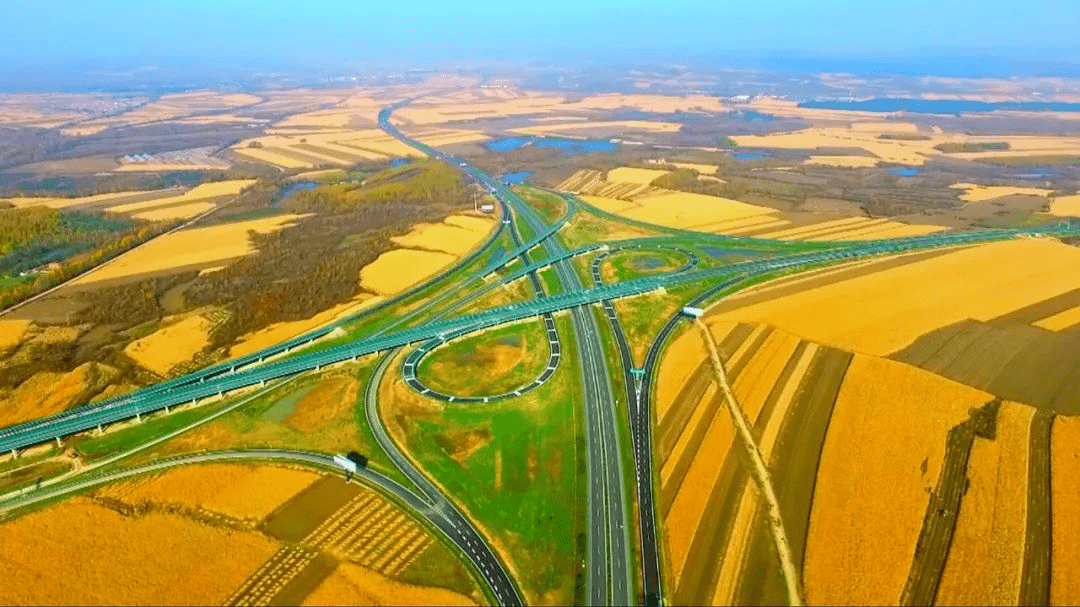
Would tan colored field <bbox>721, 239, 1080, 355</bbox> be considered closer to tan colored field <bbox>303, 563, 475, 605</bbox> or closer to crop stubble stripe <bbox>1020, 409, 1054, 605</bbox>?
crop stubble stripe <bbox>1020, 409, 1054, 605</bbox>

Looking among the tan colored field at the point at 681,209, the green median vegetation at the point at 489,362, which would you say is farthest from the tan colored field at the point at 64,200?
the green median vegetation at the point at 489,362

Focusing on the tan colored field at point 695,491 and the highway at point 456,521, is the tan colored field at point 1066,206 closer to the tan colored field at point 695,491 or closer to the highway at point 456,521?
the tan colored field at point 695,491

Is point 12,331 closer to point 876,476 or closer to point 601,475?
point 601,475

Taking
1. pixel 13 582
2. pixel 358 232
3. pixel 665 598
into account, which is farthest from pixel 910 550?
pixel 358 232

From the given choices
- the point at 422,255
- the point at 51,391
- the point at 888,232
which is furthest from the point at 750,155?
the point at 51,391

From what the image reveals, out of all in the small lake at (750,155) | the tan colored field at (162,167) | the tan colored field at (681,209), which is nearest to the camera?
the tan colored field at (681,209)

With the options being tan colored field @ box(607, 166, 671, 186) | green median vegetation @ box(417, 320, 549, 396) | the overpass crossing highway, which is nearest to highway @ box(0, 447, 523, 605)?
the overpass crossing highway
